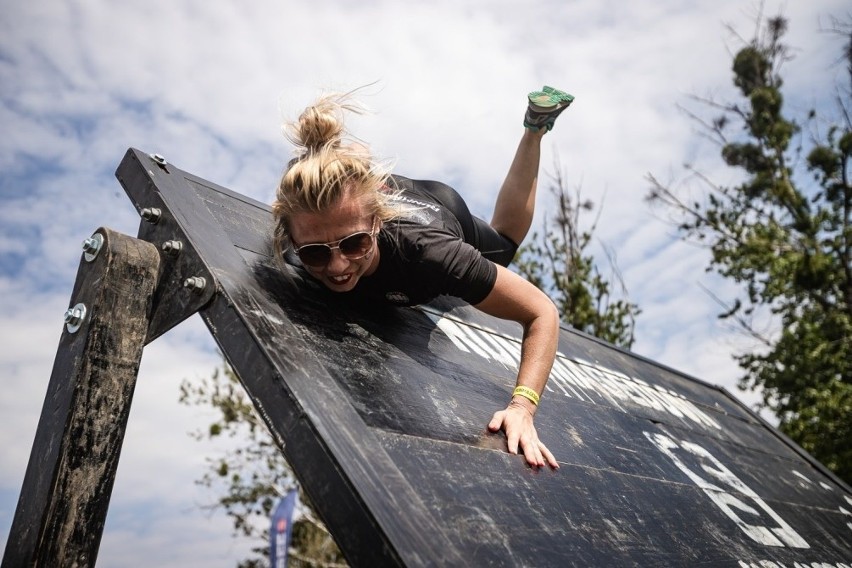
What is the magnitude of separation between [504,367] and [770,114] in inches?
718

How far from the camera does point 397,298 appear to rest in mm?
Result: 2543

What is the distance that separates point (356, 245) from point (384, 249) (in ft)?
0.58

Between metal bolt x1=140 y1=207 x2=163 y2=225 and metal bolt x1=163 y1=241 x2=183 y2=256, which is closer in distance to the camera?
metal bolt x1=163 y1=241 x2=183 y2=256

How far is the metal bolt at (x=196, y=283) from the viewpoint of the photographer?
185 cm

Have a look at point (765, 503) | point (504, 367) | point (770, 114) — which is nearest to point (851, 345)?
point (770, 114)

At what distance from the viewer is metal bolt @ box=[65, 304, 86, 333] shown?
5.94 ft

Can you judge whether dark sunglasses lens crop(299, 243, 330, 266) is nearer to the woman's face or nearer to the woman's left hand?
the woman's face

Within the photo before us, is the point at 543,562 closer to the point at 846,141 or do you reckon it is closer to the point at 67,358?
the point at 67,358

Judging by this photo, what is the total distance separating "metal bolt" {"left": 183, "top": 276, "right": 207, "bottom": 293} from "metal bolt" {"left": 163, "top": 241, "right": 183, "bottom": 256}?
154 mm

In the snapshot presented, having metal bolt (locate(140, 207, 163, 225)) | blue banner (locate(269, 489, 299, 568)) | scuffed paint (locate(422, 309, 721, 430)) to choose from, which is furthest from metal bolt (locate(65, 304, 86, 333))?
blue banner (locate(269, 489, 299, 568))

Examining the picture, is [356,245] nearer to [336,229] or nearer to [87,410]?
[336,229]

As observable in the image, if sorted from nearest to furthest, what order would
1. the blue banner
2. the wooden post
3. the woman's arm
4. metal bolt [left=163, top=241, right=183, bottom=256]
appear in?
1. the wooden post
2. metal bolt [left=163, top=241, right=183, bottom=256]
3. the woman's arm
4. the blue banner

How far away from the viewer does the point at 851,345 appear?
14492 millimetres

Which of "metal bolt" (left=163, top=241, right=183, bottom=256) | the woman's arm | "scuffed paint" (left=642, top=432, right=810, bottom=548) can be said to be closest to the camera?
"metal bolt" (left=163, top=241, right=183, bottom=256)
